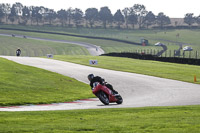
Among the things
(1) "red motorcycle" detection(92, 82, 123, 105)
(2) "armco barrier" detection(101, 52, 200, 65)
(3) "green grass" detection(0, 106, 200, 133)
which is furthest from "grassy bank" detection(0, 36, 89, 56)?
(3) "green grass" detection(0, 106, 200, 133)

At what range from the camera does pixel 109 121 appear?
11633 mm

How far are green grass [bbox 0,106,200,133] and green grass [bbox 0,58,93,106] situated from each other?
5.82 meters

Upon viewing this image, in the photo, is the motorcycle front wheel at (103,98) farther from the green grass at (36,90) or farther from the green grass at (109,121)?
the green grass at (109,121)

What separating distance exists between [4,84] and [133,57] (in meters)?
43.2

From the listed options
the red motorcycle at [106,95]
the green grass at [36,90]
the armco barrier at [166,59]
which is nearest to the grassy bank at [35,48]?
the armco barrier at [166,59]

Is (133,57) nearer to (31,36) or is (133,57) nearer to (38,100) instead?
(38,100)

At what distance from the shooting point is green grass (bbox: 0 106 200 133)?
10016 mm

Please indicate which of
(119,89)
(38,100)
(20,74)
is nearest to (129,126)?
(38,100)

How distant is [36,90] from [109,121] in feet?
38.4

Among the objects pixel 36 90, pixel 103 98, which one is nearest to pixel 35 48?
pixel 36 90

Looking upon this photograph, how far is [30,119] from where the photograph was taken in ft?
40.3

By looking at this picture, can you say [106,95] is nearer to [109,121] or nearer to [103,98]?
[103,98]

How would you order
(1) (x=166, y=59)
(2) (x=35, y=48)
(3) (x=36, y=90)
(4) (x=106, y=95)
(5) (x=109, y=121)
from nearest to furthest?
(5) (x=109, y=121), (4) (x=106, y=95), (3) (x=36, y=90), (1) (x=166, y=59), (2) (x=35, y=48)

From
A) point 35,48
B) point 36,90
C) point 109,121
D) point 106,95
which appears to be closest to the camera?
point 109,121
